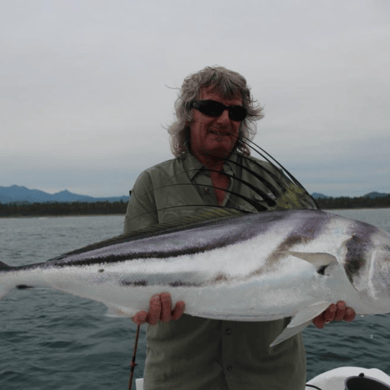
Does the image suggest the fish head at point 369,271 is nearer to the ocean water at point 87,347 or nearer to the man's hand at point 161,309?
the man's hand at point 161,309

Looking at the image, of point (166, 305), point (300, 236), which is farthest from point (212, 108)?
point (166, 305)

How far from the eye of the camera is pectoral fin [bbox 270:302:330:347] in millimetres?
2547

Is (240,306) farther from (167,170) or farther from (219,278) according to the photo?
(167,170)

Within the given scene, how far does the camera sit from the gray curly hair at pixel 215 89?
11.8ft

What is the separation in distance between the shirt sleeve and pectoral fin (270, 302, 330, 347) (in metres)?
1.49

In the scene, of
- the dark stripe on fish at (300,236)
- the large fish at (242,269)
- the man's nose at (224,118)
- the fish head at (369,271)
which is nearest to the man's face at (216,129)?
the man's nose at (224,118)

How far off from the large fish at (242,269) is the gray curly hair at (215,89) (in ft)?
3.27

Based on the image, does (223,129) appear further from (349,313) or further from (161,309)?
(349,313)

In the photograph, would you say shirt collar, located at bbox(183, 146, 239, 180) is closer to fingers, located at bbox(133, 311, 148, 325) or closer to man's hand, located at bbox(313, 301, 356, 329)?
fingers, located at bbox(133, 311, 148, 325)

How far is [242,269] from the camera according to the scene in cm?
265

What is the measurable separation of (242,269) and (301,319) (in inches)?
19.9

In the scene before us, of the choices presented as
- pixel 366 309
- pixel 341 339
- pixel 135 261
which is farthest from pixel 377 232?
pixel 341 339

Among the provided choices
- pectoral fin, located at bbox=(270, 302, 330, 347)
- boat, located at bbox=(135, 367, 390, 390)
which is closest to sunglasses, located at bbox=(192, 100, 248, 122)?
pectoral fin, located at bbox=(270, 302, 330, 347)

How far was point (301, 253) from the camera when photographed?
2.56 metres
